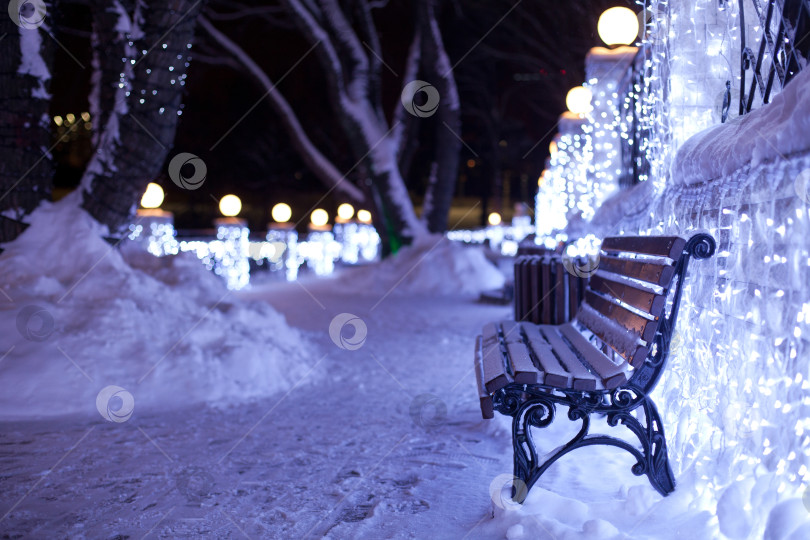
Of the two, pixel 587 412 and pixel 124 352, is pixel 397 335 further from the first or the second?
pixel 587 412

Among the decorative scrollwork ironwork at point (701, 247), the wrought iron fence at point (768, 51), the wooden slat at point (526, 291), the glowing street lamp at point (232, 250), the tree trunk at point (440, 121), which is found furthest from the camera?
the glowing street lamp at point (232, 250)

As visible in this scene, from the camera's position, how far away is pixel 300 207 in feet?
165

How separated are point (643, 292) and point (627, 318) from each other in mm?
222

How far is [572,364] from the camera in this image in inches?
125

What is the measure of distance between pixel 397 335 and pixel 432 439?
4133 millimetres

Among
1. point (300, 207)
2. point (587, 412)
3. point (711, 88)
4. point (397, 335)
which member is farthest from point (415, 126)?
point (300, 207)

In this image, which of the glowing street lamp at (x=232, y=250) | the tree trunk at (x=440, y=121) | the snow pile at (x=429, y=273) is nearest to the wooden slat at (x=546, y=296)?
the snow pile at (x=429, y=273)

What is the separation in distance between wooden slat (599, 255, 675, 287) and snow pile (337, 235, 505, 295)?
9620 millimetres

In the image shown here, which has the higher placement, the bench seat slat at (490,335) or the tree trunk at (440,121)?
the tree trunk at (440,121)

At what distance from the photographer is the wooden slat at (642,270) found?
8.96 ft

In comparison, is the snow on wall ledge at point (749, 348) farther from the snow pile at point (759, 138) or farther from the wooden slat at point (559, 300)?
the wooden slat at point (559, 300)

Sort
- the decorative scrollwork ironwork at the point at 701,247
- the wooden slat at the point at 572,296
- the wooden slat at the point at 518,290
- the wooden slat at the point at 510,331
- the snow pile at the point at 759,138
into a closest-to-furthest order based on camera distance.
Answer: the snow pile at the point at 759,138 → the decorative scrollwork ironwork at the point at 701,247 → the wooden slat at the point at 510,331 → the wooden slat at the point at 572,296 → the wooden slat at the point at 518,290

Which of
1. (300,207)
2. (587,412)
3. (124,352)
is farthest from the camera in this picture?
(300,207)

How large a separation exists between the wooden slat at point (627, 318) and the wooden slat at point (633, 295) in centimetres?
4
